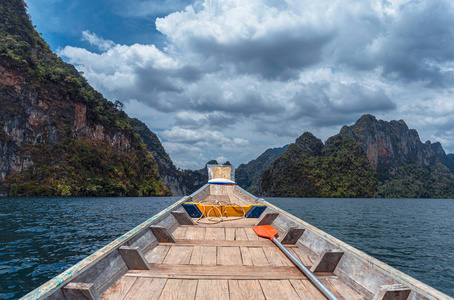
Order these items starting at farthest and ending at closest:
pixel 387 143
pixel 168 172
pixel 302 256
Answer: pixel 387 143
pixel 168 172
pixel 302 256

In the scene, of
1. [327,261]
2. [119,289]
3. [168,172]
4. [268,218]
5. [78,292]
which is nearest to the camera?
[78,292]

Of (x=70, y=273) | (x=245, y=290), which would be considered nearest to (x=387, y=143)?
(x=245, y=290)

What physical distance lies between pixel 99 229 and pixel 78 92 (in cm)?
7575

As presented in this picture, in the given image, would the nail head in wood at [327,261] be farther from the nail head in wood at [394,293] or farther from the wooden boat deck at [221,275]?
the nail head in wood at [394,293]

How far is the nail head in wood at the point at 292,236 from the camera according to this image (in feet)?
14.7

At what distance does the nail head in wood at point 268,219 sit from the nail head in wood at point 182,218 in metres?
1.50

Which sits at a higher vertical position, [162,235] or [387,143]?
[387,143]

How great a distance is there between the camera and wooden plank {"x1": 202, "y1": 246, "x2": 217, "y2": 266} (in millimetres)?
3631

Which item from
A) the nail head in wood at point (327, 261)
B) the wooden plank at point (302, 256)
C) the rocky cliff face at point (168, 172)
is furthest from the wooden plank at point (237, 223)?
the rocky cliff face at point (168, 172)

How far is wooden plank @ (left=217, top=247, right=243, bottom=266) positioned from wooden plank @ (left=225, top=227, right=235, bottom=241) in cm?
60

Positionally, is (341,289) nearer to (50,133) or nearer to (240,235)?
(240,235)

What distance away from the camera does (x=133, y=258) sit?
10.7 ft

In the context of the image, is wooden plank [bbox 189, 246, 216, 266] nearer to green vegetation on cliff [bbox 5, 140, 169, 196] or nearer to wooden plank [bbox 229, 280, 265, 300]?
wooden plank [bbox 229, 280, 265, 300]

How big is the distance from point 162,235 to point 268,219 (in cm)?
249
